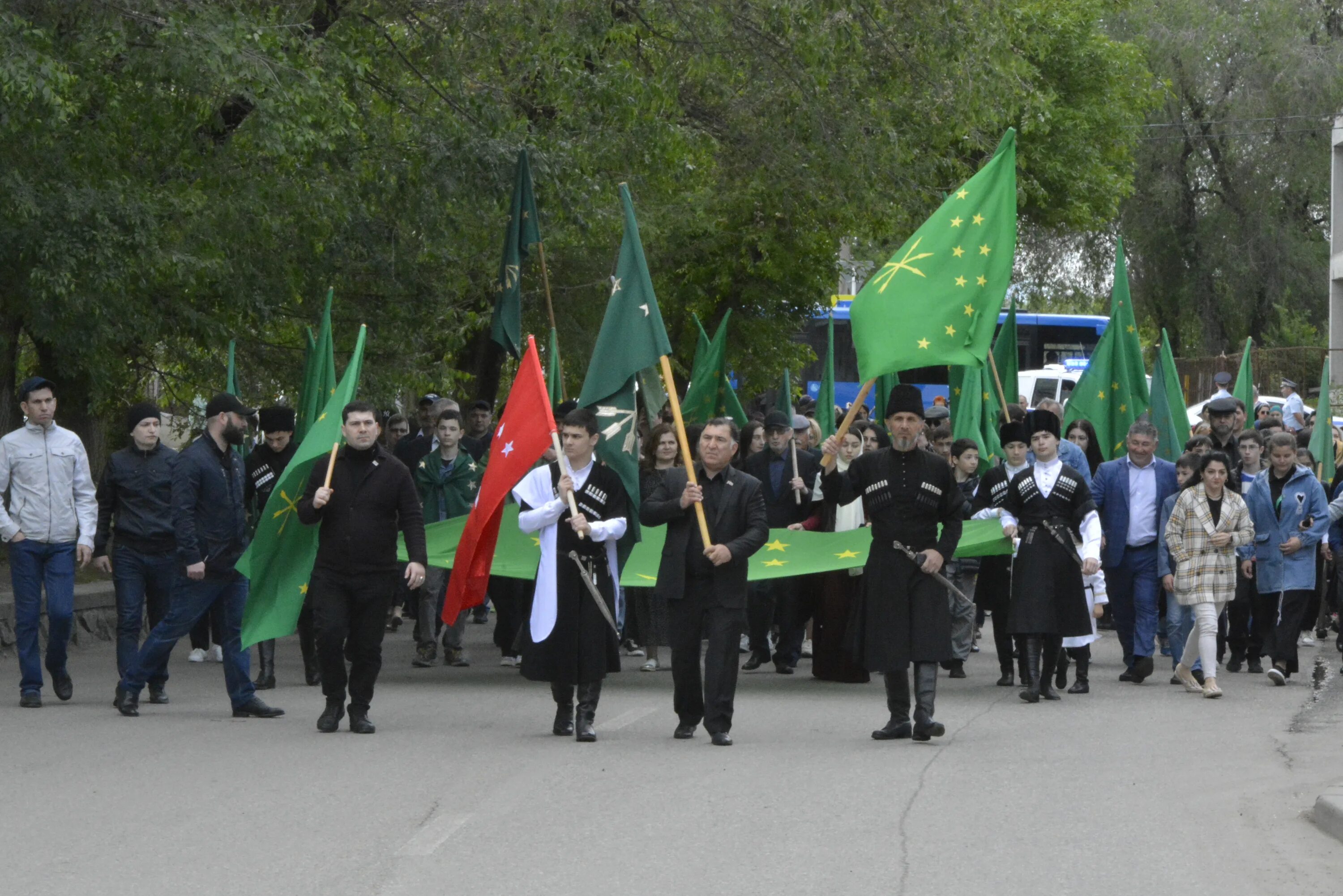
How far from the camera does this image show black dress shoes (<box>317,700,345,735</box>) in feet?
33.7

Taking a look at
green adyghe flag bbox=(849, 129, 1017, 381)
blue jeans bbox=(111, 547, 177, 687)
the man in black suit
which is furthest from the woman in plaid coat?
blue jeans bbox=(111, 547, 177, 687)

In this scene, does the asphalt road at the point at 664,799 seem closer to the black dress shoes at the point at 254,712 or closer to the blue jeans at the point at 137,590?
the black dress shoes at the point at 254,712

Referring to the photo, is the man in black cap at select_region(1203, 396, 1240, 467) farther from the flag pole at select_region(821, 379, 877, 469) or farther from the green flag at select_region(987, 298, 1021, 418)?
the flag pole at select_region(821, 379, 877, 469)

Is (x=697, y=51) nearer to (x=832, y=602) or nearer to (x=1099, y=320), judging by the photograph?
(x=832, y=602)

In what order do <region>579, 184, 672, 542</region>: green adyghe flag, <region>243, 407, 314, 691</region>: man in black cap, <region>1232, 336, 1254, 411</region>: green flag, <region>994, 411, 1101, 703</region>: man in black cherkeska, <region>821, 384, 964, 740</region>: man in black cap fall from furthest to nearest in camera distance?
<region>1232, 336, 1254, 411</region>: green flag
<region>243, 407, 314, 691</region>: man in black cap
<region>994, 411, 1101, 703</region>: man in black cherkeska
<region>579, 184, 672, 542</region>: green adyghe flag
<region>821, 384, 964, 740</region>: man in black cap

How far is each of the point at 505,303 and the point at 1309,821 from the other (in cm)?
820

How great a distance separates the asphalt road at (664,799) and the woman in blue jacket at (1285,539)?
1.14 meters

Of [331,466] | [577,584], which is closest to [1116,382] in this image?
[577,584]

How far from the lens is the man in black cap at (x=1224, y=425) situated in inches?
596

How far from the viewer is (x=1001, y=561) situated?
44.6 ft

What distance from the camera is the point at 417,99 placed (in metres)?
17.1

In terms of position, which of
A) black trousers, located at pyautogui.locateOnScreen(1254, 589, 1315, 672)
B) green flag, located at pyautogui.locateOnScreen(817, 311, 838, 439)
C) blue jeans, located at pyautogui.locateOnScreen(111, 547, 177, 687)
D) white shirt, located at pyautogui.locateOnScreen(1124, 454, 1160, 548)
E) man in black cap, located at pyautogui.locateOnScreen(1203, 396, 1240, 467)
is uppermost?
green flag, located at pyautogui.locateOnScreen(817, 311, 838, 439)

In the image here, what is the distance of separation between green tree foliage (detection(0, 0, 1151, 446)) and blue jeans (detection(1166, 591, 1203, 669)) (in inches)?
233

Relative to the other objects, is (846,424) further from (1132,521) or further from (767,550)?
(1132,521)
